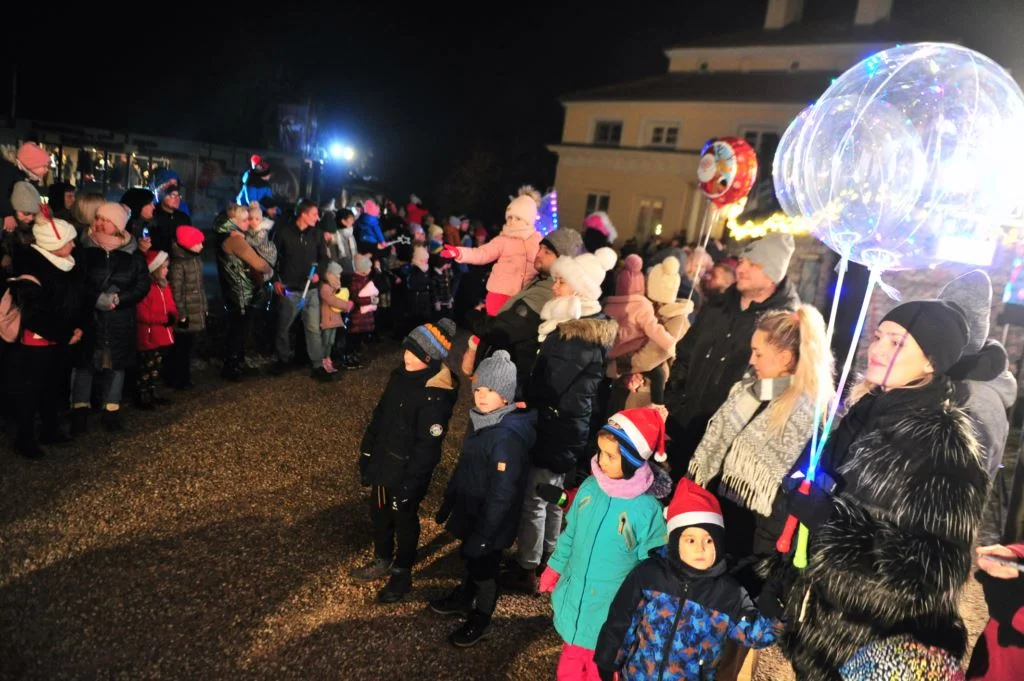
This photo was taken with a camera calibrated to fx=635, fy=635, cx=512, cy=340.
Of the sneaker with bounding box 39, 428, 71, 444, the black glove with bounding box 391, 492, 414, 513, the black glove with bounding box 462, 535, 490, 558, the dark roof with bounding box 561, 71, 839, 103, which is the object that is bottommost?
the sneaker with bounding box 39, 428, 71, 444

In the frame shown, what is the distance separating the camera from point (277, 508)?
4703mm

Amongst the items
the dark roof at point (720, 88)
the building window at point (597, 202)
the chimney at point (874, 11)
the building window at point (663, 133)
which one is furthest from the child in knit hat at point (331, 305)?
the chimney at point (874, 11)

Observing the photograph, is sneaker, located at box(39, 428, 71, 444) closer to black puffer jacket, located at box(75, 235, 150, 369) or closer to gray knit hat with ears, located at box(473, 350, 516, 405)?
black puffer jacket, located at box(75, 235, 150, 369)

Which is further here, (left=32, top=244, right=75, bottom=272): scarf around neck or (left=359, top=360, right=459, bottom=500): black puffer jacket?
(left=32, top=244, right=75, bottom=272): scarf around neck

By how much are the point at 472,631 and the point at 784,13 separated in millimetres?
30870

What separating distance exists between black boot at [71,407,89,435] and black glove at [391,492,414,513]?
329 centimetres

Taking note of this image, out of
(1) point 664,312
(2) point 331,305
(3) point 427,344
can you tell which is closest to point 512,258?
(1) point 664,312

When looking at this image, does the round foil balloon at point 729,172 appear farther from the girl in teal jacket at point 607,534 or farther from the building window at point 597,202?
the building window at point 597,202

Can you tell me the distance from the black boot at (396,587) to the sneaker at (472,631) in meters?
0.45

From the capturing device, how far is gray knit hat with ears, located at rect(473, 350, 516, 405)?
3641mm

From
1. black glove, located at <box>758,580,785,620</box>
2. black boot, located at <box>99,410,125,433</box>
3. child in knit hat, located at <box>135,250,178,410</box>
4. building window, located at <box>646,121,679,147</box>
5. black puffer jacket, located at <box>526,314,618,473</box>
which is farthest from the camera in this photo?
building window, located at <box>646,121,679,147</box>

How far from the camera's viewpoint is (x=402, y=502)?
3.73 metres

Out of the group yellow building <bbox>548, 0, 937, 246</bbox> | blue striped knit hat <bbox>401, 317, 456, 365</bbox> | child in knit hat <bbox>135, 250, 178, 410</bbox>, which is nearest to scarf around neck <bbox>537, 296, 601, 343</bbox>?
blue striped knit hat <bbox>401, 317, 456, 365</bbox>

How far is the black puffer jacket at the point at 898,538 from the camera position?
2.25 m
